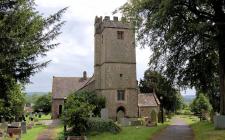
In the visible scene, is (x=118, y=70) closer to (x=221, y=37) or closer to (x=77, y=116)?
(x=77, y=116)

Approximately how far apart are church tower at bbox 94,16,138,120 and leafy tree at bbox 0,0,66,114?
42.4 meters

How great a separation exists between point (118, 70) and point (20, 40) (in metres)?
44.4

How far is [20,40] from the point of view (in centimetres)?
1136

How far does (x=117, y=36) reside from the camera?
56.2 m

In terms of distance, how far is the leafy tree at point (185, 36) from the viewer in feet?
87.4

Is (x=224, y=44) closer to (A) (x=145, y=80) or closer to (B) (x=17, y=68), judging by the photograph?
(B) (x=17, y=68)

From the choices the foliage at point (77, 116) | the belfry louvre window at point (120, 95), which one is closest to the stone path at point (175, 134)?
the foliage at point (77, 116)

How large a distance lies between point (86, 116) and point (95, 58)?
3111 centimetres

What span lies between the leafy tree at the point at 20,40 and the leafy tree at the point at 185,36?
1454 cm

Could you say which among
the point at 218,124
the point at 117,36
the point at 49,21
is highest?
the point at 117,36

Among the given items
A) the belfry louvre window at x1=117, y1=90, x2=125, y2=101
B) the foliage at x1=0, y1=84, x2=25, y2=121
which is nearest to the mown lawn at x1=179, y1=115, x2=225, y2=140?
the foliage at x1=0, y1=84, x2=25, y2=121

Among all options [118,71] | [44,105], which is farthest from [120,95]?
[44,105]

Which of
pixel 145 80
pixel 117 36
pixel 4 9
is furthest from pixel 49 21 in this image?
pixel 145 80

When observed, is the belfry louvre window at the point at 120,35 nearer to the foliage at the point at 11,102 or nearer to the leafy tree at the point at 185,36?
the foliage at the point at 11,102
